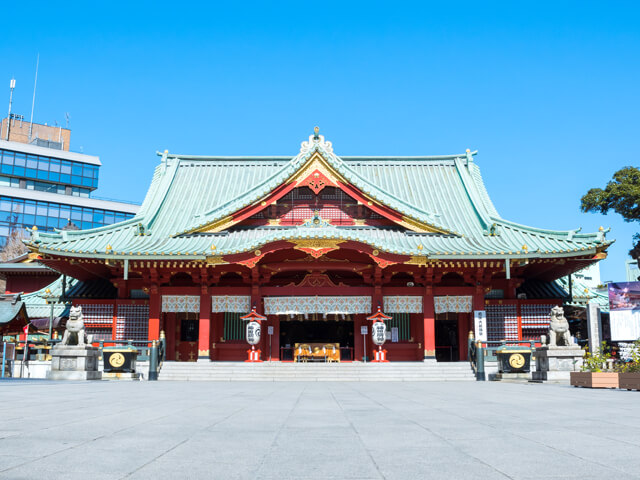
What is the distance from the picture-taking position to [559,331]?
2186cm

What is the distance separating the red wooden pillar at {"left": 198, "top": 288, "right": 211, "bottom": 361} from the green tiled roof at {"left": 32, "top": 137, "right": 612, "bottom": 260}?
2338 mm

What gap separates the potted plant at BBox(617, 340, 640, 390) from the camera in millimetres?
15586

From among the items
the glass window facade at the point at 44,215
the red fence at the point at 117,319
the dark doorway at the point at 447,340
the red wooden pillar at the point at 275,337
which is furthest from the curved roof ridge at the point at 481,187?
the glass window facade at the point at 44,215

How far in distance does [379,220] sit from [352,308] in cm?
473

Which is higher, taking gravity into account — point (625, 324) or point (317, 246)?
point (317, 246)

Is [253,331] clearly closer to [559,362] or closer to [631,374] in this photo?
[559,362]

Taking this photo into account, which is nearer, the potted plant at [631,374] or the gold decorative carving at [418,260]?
the potted plant at [631,374]

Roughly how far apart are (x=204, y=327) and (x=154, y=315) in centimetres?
232

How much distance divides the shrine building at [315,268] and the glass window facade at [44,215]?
179 feet

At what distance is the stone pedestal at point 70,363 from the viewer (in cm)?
2273

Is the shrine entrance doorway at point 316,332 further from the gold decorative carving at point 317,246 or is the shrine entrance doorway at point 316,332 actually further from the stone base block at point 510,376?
the stone base block at point 510,376

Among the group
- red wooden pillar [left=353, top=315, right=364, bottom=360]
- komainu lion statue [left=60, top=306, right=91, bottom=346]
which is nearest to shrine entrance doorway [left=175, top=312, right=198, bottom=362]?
komainu lion statue [left=60, top=306, right=91, bottom=346]

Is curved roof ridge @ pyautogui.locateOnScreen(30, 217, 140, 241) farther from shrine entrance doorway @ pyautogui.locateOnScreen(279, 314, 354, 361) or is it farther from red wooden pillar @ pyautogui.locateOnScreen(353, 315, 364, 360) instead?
red wooden pillar @ pyautogui.locateOnScreen(353, 315, 364, 360)

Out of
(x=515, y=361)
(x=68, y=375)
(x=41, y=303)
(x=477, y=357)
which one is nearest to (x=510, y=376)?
(x=515, y=361)
